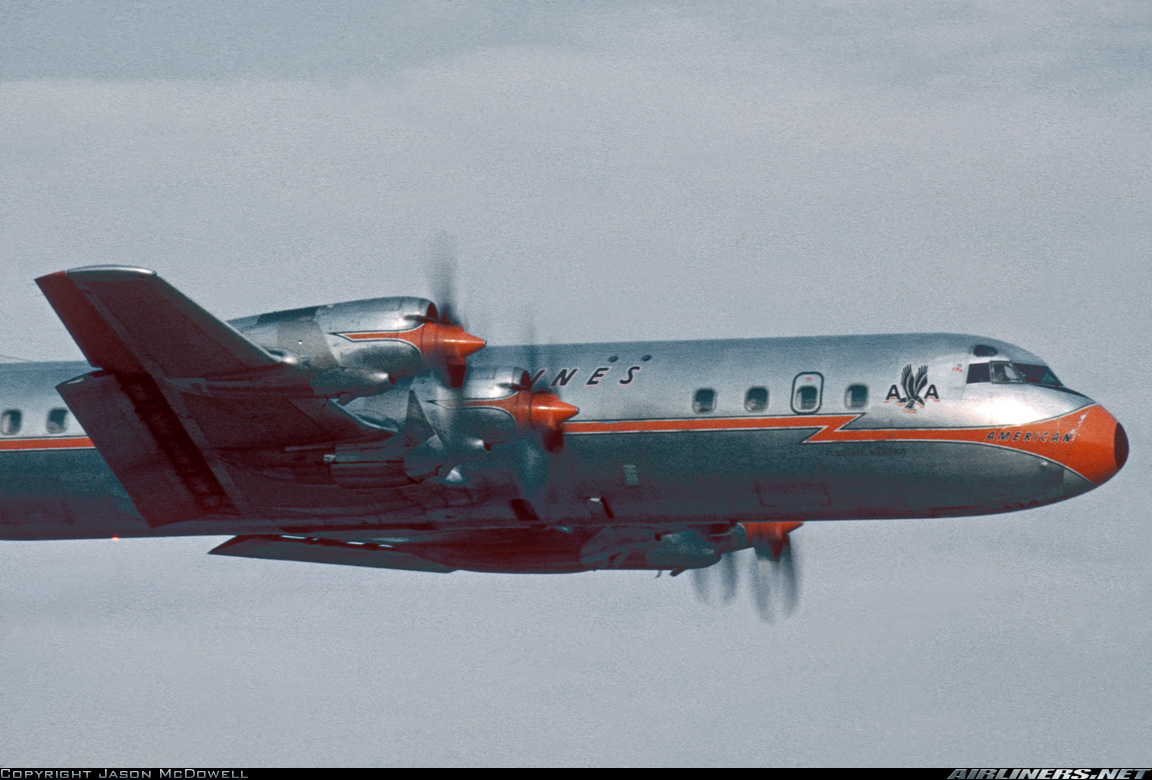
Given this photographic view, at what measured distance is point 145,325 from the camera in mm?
38375

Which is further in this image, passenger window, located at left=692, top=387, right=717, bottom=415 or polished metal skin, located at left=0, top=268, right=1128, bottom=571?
passenger window, located at left=692, top=387, right=717, bottom=415

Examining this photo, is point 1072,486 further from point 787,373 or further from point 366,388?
point 366,388

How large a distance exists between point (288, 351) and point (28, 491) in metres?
9.38

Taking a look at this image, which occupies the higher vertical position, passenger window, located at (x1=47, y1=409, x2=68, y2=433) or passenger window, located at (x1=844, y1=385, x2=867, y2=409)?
passenger window, located at (x1=844, y1=385, x2=867, y2=409)

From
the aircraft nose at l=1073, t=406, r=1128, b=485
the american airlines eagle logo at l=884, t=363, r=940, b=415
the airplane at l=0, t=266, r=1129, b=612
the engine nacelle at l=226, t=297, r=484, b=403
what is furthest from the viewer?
the american airlines eagle logo at l=884, t=363, r=940, b=415

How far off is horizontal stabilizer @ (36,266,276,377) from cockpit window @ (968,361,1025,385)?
14.4m

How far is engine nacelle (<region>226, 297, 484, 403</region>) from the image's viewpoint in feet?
127

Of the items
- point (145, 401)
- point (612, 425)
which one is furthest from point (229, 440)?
point (612, 425)

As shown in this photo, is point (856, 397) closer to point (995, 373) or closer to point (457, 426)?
point (995, 373)

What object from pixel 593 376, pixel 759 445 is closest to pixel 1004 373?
pixel 759 445

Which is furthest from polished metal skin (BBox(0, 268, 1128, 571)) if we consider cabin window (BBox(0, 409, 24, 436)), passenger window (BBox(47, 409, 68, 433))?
cabin window (BBox(0, 409, 24, 436))

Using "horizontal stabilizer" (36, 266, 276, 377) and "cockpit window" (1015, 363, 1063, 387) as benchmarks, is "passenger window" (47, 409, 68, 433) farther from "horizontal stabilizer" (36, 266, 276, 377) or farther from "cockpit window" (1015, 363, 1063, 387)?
"cockpit window" (1015, 363, 1063, 387)

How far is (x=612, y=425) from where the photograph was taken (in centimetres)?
4159

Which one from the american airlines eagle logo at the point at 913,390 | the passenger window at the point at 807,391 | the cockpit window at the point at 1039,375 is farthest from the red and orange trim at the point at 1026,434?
the cockpit window at the point at 1039,375
